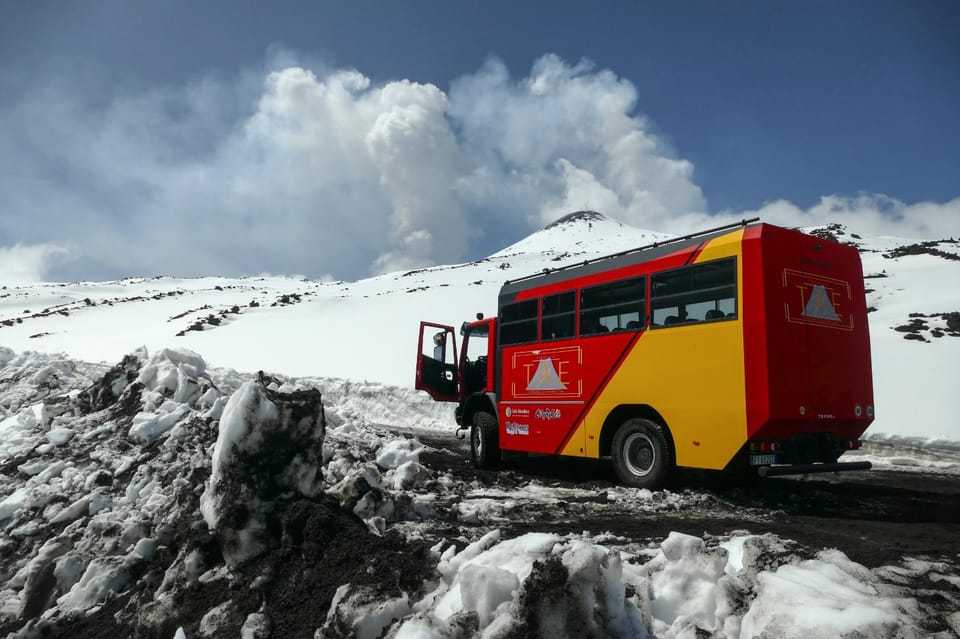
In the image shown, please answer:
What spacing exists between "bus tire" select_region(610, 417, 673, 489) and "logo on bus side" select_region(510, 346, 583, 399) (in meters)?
1.06

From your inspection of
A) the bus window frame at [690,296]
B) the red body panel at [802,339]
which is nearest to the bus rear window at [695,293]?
the bus window frame at [690,296]

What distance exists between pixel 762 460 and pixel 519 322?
5001 millimetres

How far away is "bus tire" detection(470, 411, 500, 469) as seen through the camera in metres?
11.1

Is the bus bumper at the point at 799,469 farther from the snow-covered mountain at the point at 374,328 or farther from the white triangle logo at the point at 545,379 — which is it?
the snow-covered mountain at the point at 374,328

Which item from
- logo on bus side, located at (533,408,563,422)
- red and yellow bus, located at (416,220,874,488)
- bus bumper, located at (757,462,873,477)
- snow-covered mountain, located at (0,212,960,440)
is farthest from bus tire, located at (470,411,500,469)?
snow-covered mountain, located at (0,212,960,440)

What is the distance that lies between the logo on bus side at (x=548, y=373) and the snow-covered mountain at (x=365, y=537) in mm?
1497

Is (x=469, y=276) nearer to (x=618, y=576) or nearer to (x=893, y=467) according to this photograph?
(x=893, y=467)

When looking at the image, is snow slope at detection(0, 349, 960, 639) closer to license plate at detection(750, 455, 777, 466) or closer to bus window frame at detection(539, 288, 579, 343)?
license plate at detection(750, 455, 777, 466)

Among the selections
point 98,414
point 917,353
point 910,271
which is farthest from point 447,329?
point 910,271

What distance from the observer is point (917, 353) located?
59.7 feet

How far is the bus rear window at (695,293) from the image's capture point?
7207 millimetres

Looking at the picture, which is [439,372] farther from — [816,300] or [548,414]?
[816,300]

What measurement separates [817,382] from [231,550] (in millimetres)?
6830

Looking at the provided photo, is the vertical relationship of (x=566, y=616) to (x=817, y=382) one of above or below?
below
